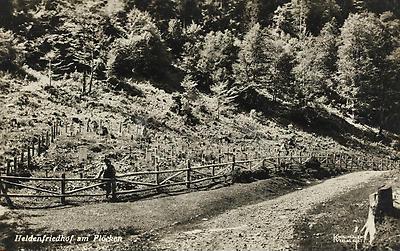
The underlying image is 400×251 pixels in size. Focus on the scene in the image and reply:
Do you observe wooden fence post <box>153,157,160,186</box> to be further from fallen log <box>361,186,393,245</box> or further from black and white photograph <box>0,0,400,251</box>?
fallen log <box>361,186,393,245</box>

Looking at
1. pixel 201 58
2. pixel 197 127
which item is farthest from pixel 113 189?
pixel 201 58

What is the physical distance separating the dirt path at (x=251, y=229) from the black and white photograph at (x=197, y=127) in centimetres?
9

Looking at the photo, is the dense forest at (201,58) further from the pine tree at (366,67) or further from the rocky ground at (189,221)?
the rocky ground at (189,221)

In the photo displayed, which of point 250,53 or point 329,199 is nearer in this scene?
point 329,199

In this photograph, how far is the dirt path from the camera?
13.6m

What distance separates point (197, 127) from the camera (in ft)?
113

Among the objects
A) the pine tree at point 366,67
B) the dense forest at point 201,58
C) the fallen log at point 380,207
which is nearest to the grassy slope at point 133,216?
the fallen log at point 380,207

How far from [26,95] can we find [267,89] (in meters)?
23.3

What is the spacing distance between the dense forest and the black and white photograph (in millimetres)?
160

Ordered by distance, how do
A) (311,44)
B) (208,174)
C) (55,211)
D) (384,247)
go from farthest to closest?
1. (311,44)
2. (208,174)
3. (55,211)
4. (384,247)

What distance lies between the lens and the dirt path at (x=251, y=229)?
13.6m

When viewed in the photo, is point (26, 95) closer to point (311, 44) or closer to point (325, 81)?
point (325, 81)

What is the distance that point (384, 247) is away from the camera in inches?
488

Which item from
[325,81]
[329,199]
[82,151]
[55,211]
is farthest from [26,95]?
[325,81]
